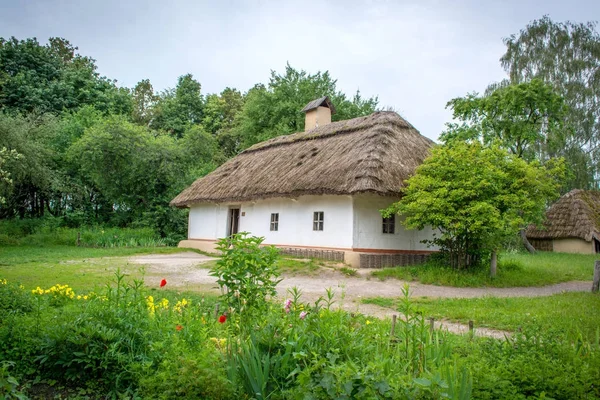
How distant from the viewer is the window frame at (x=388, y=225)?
47.4 ft

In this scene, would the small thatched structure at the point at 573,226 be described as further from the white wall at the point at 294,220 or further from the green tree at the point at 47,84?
the green tree at the point at 47,84

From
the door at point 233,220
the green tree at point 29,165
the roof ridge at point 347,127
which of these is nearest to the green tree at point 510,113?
the roof ridge at point 347,127

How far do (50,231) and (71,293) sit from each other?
18281 mm

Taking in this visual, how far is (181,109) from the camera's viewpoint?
36.3 m

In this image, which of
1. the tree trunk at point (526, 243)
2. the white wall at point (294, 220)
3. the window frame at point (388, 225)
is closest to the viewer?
the white wall at point (294, 220)

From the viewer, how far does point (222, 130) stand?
115 ft

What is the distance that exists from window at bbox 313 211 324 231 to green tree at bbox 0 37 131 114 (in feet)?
56.8

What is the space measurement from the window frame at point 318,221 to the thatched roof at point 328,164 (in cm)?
100

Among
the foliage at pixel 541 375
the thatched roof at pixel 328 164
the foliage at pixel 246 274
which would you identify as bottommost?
the foliage at pixel 541 375

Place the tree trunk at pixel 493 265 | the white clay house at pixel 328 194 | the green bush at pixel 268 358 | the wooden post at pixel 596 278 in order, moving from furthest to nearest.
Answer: the white clay house at pixel 328 194
the tree trunk at pixel 493 265
the wooden post at pixel 596 278
the green bush at pixel 268 358

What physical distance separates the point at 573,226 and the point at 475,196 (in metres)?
17.9

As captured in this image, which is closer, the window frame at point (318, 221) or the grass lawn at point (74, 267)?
the grass lawn at point (74, 267)

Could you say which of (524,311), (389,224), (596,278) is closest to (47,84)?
(389,224)

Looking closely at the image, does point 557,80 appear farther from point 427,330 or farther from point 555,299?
point 427,330
